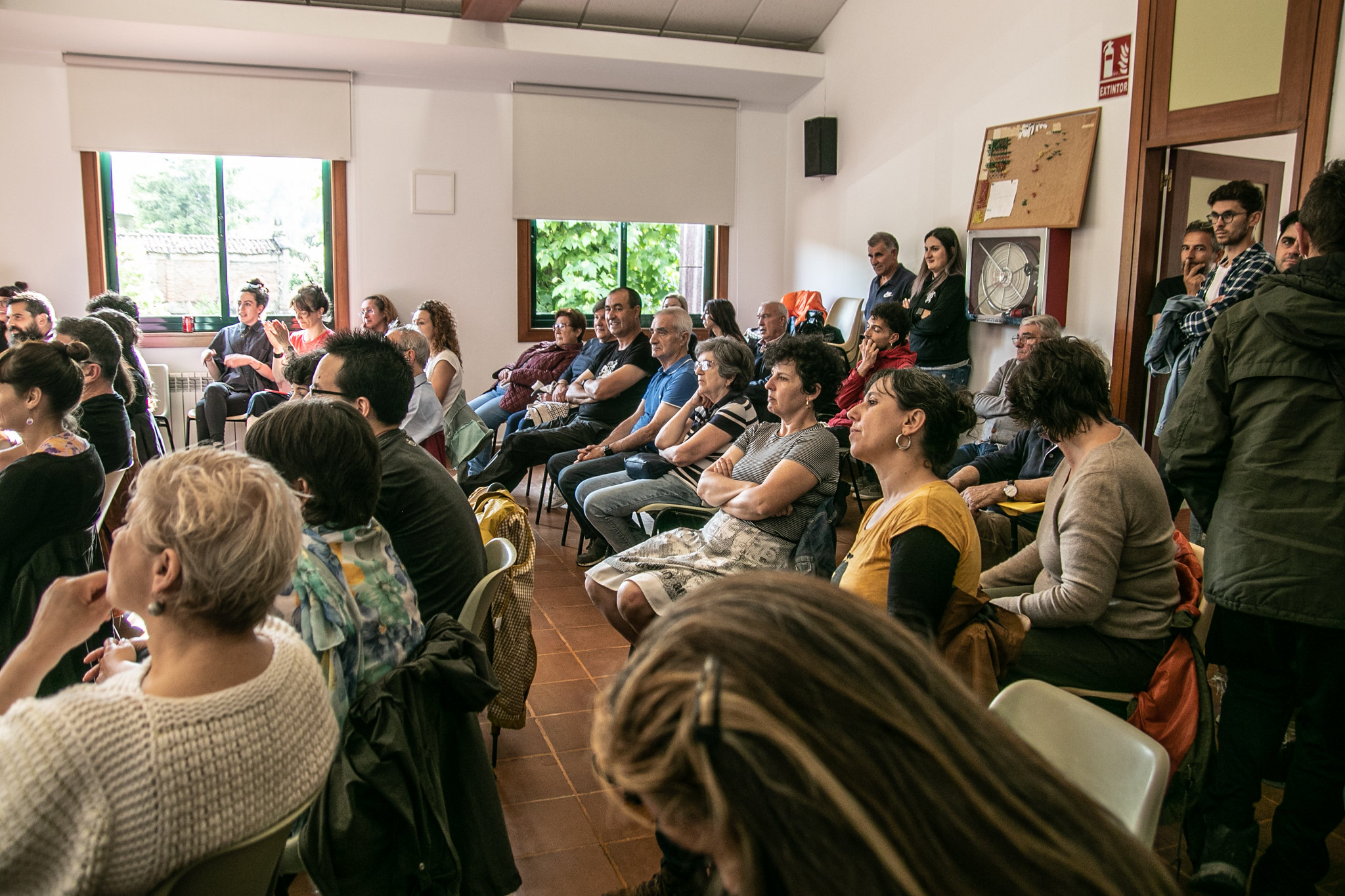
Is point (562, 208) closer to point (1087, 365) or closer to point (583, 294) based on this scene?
point (583, 294)

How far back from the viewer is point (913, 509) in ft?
7.25

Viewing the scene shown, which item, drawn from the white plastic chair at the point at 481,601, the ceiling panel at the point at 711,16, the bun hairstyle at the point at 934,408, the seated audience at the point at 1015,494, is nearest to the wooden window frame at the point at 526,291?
the ceiling panel at the point at 711,16

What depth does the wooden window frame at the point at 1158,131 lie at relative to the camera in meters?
4.12

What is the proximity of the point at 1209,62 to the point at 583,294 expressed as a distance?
5268mm

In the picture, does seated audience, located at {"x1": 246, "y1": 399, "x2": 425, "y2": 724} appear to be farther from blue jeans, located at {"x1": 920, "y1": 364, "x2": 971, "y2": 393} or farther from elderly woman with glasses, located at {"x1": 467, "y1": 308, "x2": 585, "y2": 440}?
blue jeans, located at {"x1": 920, "y1": 364, "x2": 971, "y2": 393}

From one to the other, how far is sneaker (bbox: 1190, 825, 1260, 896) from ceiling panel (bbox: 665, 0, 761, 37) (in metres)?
6.93

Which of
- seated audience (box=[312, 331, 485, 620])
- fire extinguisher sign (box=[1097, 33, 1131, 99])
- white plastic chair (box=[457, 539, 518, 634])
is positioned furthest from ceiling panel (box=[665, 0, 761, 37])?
white plastic chair (box=[457, 539, 518, 634])

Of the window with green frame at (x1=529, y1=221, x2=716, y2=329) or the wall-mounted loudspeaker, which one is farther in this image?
the window with green frame at (x1=529, y1=221, x2=716, y2=329)

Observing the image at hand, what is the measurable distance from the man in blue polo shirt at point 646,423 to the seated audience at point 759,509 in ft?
4.57

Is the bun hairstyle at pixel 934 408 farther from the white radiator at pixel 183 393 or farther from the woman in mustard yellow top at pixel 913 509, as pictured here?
the white radiator at pixel 183 393

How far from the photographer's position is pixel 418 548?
2.30 meters

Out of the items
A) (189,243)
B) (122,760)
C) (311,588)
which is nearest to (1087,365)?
(311,588)

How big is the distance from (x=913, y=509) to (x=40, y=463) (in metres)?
2.16

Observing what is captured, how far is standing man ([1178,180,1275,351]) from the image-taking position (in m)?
3.73
